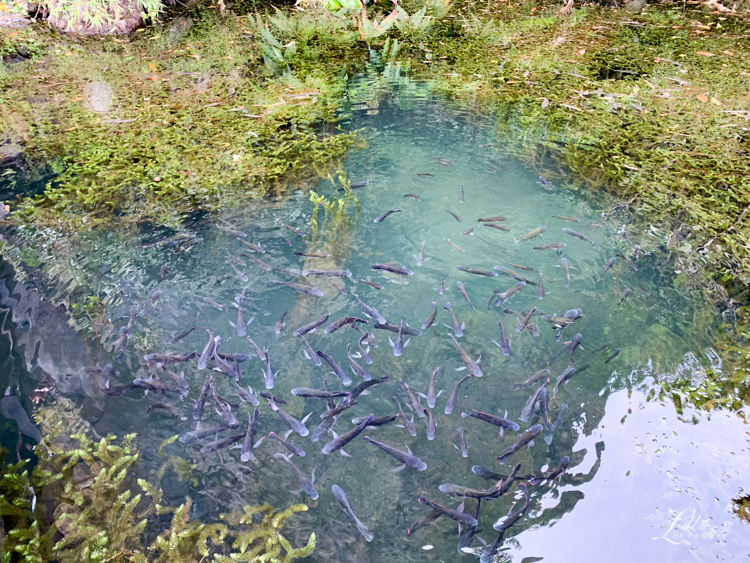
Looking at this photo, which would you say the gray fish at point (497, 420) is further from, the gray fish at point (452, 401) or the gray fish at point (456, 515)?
the gray fish at point (456, 515)

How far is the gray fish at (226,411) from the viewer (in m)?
2.40

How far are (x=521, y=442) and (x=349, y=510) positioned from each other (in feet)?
2.91

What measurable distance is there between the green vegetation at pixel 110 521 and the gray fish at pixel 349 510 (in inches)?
6.5

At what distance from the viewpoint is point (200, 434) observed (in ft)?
7.79

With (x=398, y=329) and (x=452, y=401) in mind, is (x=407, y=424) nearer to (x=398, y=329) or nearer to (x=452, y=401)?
(x=452, y=401)

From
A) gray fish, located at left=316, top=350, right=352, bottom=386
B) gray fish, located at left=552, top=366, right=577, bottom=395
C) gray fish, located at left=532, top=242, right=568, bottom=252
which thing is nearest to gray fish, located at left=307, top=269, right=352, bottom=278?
gray fish, located at left=316, top=350, right=352, bottom=386

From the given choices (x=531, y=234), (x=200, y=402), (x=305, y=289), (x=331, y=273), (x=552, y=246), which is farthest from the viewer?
(x=531, y=234)

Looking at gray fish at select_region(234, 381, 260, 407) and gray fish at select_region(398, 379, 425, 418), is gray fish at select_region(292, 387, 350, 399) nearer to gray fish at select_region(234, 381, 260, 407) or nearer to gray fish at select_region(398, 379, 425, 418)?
gray fish at select_region(234, 381, 260, 407)

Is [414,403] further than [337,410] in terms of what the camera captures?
Yes

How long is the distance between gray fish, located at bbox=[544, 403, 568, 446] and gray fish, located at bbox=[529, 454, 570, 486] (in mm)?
113

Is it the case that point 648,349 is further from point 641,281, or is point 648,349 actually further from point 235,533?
point 235,533

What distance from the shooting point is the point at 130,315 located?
115 inches

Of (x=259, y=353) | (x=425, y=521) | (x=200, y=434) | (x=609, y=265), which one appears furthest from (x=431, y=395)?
(x=609, y=265)

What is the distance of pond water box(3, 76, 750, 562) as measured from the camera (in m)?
2.15
